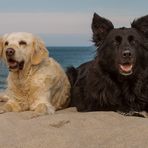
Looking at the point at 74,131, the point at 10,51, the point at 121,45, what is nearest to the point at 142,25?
the point at 121,45

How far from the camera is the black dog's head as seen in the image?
646 cm

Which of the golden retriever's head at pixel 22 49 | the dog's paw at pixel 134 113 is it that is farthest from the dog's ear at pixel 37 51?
the dog's paw at pixel 134 113

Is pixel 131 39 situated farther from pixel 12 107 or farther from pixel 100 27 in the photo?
pixel 12 107

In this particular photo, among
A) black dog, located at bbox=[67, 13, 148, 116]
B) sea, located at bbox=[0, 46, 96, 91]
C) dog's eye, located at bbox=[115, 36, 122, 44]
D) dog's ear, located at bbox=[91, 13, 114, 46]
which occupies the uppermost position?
dog's ear, located at bbox=[91, 13, 114, 46]

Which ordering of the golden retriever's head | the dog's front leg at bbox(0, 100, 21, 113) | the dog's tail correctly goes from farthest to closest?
the dog's tail < the dog's front leg at bbox(0, 100, 21, 113) < the golden retriever's head

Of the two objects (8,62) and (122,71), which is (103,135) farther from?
(8,62)

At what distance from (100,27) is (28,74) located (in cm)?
129

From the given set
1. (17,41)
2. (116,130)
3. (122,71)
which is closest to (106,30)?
(122,71)

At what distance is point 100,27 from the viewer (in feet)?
22.9

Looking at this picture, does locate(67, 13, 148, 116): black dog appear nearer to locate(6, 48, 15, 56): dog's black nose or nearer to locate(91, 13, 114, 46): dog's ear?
locate(91, 13, 114, 46): dog's ear

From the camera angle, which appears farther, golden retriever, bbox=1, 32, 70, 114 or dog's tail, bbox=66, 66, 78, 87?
dog's tail, bbox=66, 66, 78, 87

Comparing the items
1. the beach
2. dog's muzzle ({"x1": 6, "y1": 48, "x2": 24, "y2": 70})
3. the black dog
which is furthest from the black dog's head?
dog's muzzle ({"x1": 6, "y1": 48, "x2": 24, "y2": 70})

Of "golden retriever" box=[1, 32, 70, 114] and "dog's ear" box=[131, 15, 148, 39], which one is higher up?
"dog's ear" box=[131, 15, 148, 39]

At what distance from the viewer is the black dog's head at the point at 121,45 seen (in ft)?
21.2
